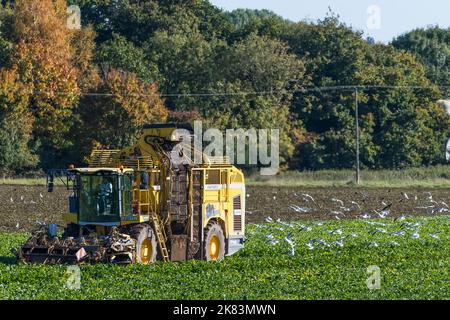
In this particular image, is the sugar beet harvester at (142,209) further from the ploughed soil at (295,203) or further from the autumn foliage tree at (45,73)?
the autumn foliage tree at (45,73)

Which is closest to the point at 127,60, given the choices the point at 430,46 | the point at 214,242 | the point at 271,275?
the point at 430,46

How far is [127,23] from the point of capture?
85.7 metres

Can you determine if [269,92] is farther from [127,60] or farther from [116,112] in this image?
[116,112]

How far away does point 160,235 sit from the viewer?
26453 millimetres

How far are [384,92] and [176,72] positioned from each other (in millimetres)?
15270

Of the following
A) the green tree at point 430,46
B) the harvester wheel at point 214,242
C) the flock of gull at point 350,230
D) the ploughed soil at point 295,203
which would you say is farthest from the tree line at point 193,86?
the harvester wheel at point 214,242

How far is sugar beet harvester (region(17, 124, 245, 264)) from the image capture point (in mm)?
25438

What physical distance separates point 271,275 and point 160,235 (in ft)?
13.8

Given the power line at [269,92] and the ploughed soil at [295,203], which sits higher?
the power line at [269,92]

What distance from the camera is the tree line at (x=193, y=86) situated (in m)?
70.8

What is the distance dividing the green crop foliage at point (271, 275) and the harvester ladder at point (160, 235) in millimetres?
902

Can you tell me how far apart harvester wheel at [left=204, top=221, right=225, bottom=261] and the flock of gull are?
174cm

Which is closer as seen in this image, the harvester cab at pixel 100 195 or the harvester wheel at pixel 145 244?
the harvester wheel at pixel 145 244
